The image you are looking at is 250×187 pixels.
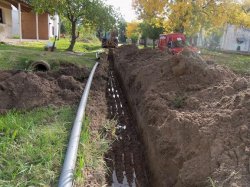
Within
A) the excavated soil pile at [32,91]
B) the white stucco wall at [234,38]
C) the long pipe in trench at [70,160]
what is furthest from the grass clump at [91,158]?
the white stucco wall at [234,38]

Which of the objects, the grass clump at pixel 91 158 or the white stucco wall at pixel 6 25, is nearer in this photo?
the grass clump at pixel 91 158

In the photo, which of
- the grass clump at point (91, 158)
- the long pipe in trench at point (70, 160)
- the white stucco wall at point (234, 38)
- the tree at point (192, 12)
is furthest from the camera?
the white stucco wall at point (234, 38)

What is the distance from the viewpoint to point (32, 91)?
571 cm

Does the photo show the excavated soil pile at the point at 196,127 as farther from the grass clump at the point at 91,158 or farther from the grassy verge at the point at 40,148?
the grassy verge at the point at 40,148

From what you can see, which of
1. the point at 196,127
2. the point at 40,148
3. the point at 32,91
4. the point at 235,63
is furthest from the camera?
the point at 235,63

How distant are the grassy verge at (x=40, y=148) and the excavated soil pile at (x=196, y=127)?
92 cm

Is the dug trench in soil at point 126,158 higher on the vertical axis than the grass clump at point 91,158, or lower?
lower

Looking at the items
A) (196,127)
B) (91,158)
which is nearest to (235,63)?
(196,127)

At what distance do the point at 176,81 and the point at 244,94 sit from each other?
2.22 meters

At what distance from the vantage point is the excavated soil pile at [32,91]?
5.43 meters

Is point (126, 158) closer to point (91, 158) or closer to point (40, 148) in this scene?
point (91, 158)

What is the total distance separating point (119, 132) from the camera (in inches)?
231

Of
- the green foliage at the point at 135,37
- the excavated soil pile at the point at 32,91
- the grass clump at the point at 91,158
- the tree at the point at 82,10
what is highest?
the tree at the point at 82,10

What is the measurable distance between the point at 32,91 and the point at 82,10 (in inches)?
572
